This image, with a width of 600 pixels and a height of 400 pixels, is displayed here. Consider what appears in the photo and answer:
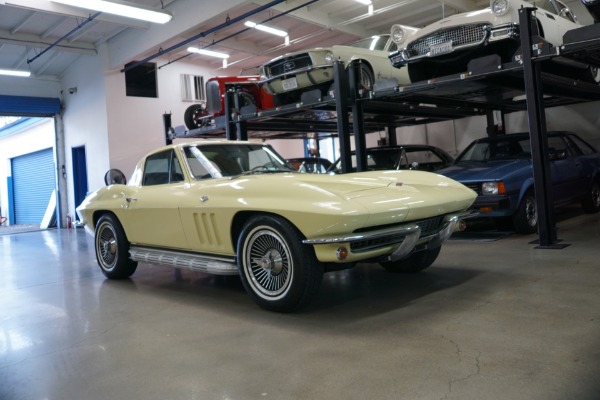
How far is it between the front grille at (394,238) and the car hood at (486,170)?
2822 millimetres

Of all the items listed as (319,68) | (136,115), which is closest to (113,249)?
(319,68)

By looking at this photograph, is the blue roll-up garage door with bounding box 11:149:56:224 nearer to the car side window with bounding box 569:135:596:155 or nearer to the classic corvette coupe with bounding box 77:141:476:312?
the classic corvette coupe with bounding box 77:141:476:312

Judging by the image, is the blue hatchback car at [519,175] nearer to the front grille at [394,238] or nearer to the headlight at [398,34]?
the headlight at [398,34]

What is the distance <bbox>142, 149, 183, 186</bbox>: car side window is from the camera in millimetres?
4645

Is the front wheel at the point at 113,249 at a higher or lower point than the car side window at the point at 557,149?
lower

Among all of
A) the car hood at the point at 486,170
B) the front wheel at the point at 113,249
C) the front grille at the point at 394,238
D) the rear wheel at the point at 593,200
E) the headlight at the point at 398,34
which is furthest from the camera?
the rear wheel at the point at 593,200

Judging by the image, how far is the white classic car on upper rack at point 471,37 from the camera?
219 inches

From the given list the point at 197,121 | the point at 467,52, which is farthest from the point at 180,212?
the point at 197,121

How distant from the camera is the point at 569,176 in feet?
23.8

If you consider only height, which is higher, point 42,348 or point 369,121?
point 369,121

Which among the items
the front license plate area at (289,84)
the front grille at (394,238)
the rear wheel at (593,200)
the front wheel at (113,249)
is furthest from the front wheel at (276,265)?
the rear wheel at (593,200)

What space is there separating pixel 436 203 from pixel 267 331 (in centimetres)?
157

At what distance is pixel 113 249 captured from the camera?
17.7ft

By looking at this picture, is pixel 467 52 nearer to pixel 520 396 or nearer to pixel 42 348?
pixel 520 396
